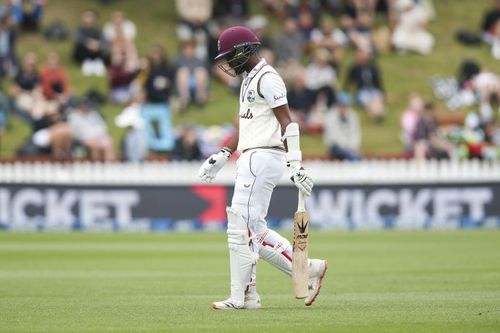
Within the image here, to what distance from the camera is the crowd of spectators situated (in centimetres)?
2575

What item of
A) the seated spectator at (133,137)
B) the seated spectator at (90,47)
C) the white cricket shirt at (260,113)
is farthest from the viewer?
the seated spectator at (90,47)

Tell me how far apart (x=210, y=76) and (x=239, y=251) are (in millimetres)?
21046

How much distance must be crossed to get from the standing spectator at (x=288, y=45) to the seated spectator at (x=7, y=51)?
6271mm

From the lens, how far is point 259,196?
32.7 ft

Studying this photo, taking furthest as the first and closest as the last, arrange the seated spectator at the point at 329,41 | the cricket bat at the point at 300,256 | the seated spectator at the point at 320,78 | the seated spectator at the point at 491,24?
the seated spectator at the point at 491,24 → the seated spectator at the point at 329,41 → the seated spectator at the point at 320,78 → the cricket bat at the point at 300,256

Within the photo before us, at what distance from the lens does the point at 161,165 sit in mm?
24422

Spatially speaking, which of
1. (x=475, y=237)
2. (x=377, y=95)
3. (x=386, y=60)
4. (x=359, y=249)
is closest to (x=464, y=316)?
(x=359, y=249)

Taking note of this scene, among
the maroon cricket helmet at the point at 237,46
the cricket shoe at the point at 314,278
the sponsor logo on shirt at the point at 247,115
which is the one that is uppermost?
A: the maroon cricket helmet at the point at 237,46

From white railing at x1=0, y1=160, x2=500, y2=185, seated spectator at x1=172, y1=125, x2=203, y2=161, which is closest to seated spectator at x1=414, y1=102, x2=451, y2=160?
white railing at x1=0, y1=160, x2=500, y2=185

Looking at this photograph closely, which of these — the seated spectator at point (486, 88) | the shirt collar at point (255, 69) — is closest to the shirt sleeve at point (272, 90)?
the shirt collar at point (255, 69)

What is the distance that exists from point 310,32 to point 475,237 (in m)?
11.5

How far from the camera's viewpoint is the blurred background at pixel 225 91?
24.6m

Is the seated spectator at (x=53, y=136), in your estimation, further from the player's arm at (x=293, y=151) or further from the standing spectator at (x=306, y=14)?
the player's arm at (x=293, y=151)

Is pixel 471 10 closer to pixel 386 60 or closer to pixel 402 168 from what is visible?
pixel 386 60
